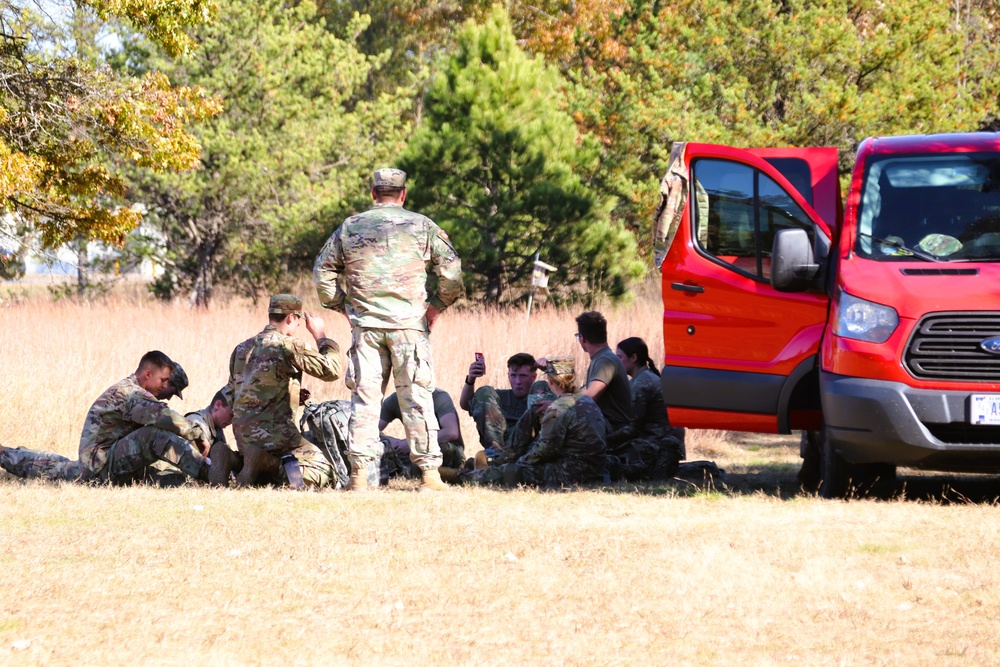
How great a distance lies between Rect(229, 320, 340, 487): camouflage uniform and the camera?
8.56 meters

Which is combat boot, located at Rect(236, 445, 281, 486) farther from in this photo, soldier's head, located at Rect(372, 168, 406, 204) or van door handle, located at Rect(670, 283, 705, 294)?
van door handle, located at Rect(670, 283, 705, 294)

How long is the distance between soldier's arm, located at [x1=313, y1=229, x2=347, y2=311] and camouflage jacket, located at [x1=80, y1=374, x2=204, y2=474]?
57.0 inches

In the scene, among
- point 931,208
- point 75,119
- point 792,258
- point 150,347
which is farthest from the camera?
point 150,347

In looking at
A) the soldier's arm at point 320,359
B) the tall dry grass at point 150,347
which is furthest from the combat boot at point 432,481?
the tall dry grass at point 150,347

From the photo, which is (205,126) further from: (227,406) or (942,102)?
(227,406)

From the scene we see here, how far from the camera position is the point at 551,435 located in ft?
28.3

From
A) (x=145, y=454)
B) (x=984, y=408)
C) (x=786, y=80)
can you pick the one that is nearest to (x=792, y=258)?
(x=984, y=408)

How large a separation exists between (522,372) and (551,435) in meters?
1.38

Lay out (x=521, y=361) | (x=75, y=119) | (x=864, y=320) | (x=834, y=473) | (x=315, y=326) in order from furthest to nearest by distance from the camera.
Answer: (x=75, y=119)
(x=521, y=361)
(x=315, y=326)
(x=834, y=473)
(x=864, y=320)

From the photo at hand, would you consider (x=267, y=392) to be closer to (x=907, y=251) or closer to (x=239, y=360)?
(x=239, y=360)

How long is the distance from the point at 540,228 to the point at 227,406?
44.8 feet

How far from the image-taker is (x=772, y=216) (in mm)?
7902

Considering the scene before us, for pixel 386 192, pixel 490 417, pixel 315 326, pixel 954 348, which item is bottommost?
pixel 490 417

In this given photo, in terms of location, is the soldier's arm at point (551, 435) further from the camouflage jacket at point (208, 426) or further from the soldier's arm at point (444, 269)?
the camouflage jacket at point (208, 426)
